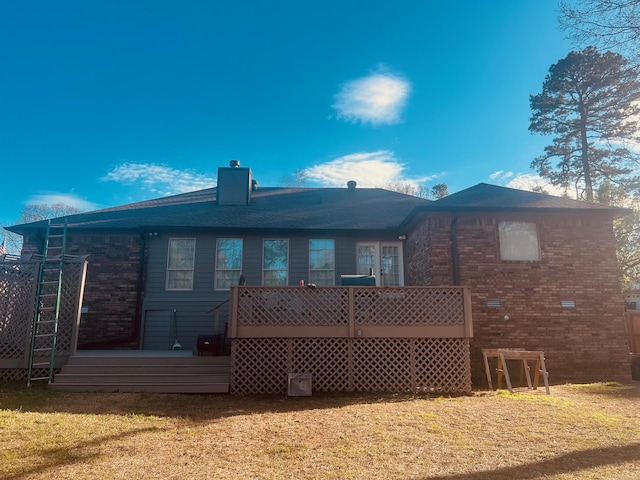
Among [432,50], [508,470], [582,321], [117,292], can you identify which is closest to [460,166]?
[432,50]

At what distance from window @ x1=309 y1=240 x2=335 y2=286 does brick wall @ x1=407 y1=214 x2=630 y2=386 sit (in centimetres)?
296

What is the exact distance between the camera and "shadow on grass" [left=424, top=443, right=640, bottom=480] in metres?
3.40

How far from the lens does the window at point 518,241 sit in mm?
8992

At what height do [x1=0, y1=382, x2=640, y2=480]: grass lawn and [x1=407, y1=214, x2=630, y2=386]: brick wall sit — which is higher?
[x1=407, y1=214, x2=630, y2=386]: brick wall

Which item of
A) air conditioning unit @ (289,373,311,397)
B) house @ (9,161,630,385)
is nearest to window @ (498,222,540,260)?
house @ (9,161,630,385)

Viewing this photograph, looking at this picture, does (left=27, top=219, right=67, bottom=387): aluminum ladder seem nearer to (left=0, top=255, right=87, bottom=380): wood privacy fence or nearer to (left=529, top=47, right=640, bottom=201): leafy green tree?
(left=0, top=255, right=87, bottom=380): wood privacy fence

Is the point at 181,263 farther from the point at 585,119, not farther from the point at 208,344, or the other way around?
the point at 585,119

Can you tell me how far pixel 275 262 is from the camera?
11.1 m

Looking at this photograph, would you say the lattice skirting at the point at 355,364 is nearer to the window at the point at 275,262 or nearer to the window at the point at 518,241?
the window at the point at 518,241

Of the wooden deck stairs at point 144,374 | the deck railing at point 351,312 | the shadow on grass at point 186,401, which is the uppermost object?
the deck railing at point 351,312

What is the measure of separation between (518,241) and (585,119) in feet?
56.0

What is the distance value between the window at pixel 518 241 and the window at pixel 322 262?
4.57 m

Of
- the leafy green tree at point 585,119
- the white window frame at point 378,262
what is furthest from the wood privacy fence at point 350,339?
the leafy green tree at point 585,119

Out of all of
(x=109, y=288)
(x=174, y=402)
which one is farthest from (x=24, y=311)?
(x=174, y=402)
